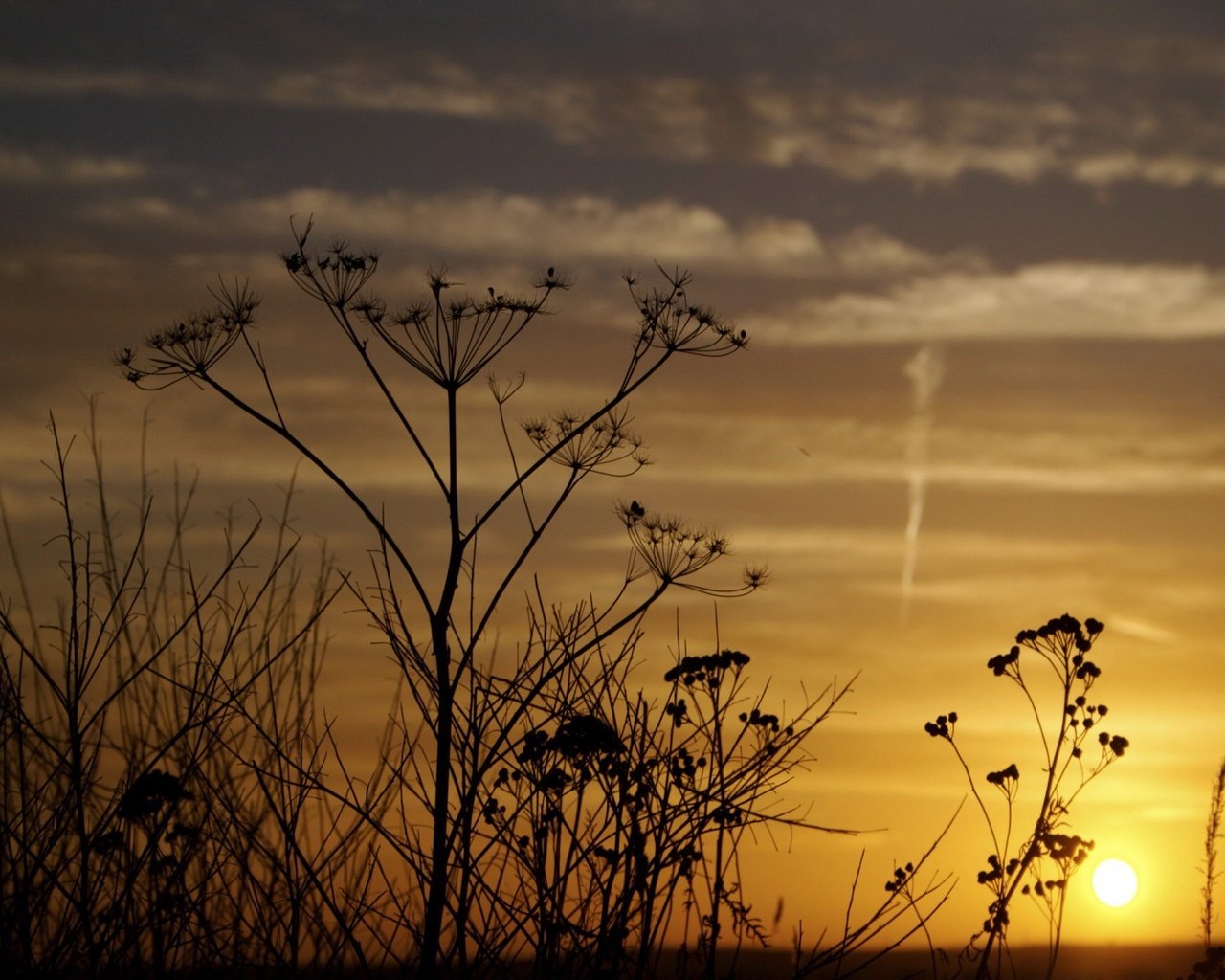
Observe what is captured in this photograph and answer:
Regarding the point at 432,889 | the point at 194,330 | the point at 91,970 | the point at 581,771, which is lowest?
the point at 91,970

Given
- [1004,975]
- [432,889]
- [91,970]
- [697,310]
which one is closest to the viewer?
[91,970]

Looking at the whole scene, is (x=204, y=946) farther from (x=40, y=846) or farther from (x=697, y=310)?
(x=697, y=310)

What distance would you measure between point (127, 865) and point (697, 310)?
13.7 ft

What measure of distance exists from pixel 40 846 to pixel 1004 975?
568 cm

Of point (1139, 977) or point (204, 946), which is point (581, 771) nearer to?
point (204, 946)

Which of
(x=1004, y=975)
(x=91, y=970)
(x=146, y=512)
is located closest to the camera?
(x=91, y=970)

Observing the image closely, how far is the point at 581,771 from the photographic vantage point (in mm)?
6590

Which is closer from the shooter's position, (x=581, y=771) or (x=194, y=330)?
(x=581, y=771)

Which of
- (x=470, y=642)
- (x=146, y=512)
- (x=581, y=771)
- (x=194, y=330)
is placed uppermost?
(x=194, y=330)

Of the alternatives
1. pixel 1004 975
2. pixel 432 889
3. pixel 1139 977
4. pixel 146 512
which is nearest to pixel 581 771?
pixel 432 889

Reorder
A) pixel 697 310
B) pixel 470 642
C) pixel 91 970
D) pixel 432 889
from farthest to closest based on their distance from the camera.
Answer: pixel 697 310
pixel 470 642
pixel 432 889
pixel 91 970

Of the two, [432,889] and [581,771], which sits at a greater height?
[581,771]

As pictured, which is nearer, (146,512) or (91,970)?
(91,970)

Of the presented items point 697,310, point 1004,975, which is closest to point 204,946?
point 697,310
